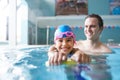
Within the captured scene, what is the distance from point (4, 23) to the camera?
7195 millimetres

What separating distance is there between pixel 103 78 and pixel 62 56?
503 millimetres

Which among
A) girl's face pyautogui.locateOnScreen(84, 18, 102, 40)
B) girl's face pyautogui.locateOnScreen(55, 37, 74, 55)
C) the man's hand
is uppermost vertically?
girl's face pyautogui.locateOnScreen(84, 18, 102, 40)

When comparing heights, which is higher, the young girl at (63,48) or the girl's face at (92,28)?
the girl's face at (92,28)

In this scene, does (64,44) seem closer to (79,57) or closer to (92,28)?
(79,57)

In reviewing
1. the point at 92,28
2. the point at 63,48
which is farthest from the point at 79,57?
the point at 92,28

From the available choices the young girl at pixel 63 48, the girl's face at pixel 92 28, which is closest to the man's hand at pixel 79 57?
the young girl at pixel 63 48

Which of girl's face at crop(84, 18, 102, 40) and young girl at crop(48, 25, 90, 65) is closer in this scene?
young girl at crop(48, 25, 90, 65)

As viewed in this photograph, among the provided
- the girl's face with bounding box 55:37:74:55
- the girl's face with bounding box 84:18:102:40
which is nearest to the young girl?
the girl's face with bounding box 55:37:74:55

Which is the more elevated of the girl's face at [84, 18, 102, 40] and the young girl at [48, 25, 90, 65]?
the girl's face at [84, 18, 102, 40]

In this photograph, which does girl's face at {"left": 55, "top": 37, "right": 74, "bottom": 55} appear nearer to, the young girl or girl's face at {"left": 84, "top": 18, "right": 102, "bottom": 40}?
the young girl

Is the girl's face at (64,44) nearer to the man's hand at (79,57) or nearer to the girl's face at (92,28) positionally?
the man's hand at (79,57)

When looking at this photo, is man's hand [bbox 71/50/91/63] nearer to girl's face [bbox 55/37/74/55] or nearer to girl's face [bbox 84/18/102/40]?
girl's face [bbox 55/37/74/55]

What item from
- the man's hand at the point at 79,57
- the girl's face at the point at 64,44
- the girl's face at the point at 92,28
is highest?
the girl's face at the point at 92,28

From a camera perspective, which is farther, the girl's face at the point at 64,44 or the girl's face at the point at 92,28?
the girl's face at the point at 92,28
